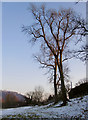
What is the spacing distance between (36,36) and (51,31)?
6.16ft

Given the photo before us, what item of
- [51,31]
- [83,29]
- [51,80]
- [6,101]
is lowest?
[6,101]

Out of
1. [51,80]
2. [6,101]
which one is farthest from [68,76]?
[6,101]

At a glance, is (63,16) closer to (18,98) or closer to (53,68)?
(53,68)

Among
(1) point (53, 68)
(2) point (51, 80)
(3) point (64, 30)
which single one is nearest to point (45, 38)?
(3) point (64, 30)

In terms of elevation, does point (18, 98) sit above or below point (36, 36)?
below

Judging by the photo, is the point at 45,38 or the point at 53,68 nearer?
the point at 45,38

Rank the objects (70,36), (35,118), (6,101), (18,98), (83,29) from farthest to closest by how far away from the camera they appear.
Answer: (18,98), (6,101), (70,36), (83,29), (35,118)

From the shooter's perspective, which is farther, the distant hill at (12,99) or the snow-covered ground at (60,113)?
the distant hill at (12,99)

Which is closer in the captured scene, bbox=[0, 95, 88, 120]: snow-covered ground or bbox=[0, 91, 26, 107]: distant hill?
bbox=[0, 95, 88, 120]: snow-covered ground

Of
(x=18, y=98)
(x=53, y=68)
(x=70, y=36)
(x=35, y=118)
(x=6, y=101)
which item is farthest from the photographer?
(x=18, y=98)

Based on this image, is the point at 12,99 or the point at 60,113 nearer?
the point at 60,113

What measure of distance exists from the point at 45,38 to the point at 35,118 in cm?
1058

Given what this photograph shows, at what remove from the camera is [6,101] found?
5384 centimetres

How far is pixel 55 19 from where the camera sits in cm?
1672
